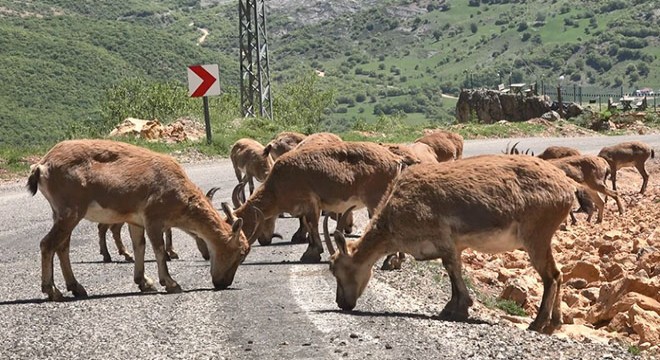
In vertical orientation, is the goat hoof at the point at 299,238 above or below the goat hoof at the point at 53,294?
below

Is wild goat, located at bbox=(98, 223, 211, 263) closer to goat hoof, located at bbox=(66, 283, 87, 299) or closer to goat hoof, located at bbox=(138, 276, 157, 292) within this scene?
goat hoof, located at bbox=(138, 276, 157, 292)

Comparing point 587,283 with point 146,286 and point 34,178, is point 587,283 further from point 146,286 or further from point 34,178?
point 34,178

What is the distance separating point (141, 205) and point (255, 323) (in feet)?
9.90

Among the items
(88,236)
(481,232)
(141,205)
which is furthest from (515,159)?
(88,236)

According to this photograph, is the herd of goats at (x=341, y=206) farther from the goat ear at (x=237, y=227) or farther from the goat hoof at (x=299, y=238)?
the goat hoof at (x=299, y=238)

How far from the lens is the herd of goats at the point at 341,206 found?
1269 cm

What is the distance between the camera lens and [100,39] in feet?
391

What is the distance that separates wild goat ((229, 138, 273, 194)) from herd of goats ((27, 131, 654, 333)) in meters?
5.63

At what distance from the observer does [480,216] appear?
497 inches

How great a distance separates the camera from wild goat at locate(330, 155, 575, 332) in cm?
1263

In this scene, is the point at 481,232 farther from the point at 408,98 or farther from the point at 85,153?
the point at 408,98

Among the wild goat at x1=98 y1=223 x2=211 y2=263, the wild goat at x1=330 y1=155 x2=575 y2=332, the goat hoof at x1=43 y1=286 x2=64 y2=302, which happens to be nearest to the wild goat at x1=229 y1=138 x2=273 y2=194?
the wild goat at x1=98 y1=223 x2=211 y2=263

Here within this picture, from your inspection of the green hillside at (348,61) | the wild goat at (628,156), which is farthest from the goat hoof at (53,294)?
the green hillside at (348,61)

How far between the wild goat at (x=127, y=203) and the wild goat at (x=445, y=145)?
11664 millimetres
